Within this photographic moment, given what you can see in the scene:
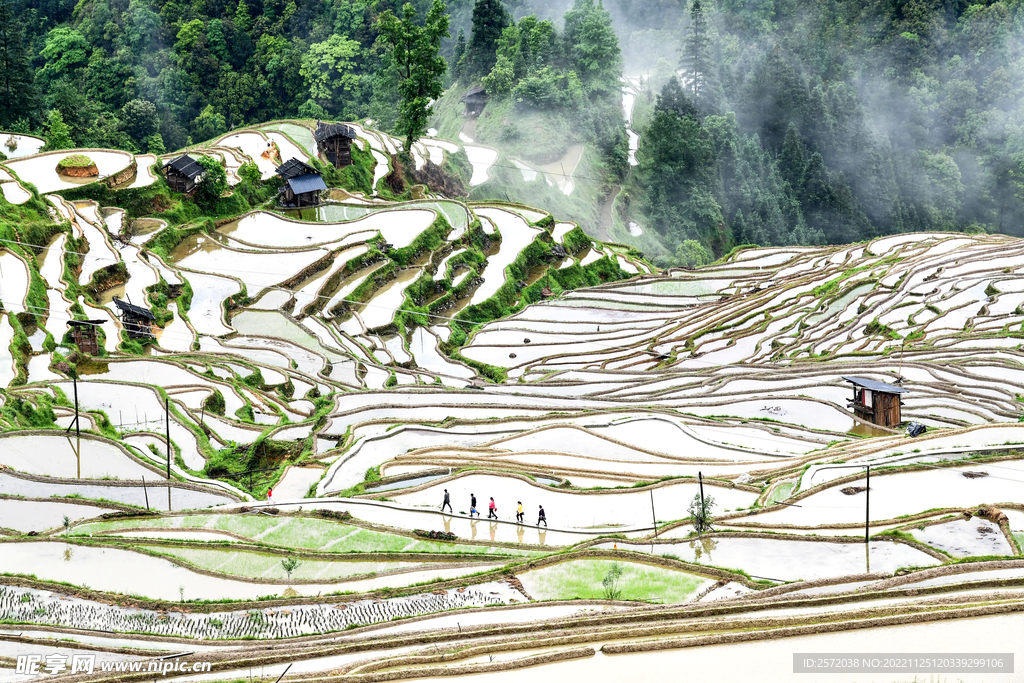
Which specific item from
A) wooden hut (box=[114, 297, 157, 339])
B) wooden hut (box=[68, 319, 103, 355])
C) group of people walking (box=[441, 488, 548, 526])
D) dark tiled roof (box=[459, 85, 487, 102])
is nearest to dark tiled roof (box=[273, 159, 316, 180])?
wooden hut (box=[114, 297, 157, 339])

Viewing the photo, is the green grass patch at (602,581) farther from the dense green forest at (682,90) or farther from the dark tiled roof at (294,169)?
the dense green forest at (682,90)

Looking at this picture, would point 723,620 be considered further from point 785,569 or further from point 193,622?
point 193,622

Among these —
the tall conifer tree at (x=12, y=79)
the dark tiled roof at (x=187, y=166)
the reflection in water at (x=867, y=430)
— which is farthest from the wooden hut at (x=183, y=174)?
the reflection in water at (x=867, y=430)

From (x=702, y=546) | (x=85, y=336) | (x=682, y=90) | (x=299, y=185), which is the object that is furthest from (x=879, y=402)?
(x=682, y=90)

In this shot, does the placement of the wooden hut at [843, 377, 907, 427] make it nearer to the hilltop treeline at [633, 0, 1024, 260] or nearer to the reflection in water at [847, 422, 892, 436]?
the reflection in water at [847, 422, 892, 436]

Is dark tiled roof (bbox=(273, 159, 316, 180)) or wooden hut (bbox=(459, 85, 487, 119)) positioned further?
wooden hut (bbox=(459, 85, 487, 119))

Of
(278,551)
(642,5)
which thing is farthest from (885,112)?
(278,551)
